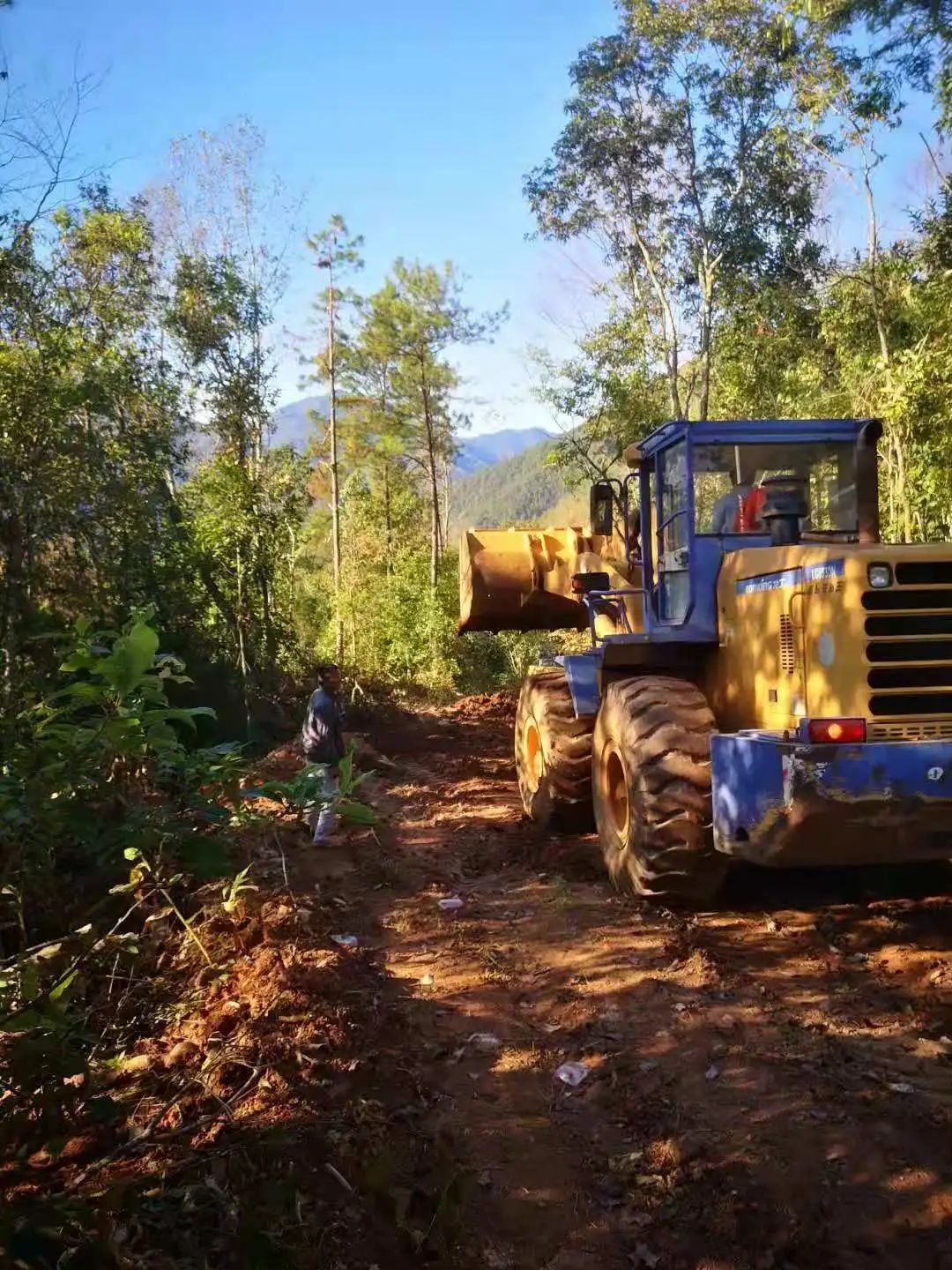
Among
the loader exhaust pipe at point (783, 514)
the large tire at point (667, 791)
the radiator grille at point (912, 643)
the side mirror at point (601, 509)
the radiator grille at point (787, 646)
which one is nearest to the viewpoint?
the radiator grille at point (912, 643)

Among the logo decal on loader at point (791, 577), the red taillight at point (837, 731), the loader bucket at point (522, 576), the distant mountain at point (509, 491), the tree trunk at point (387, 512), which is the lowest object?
the red taillight at point (837, 731)

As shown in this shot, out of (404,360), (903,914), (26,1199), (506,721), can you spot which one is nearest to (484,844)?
(903,914)

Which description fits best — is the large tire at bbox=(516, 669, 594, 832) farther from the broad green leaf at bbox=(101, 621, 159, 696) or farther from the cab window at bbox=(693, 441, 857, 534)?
the broad green leaf at bbox=(101, 621, 159, 696)

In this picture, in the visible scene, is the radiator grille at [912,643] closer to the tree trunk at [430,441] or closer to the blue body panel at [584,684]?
the blue body panel at [584,684]

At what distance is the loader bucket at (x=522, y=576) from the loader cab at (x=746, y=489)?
2.72m

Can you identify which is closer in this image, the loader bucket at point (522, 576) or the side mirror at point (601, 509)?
the side mirror at point (601, 509)

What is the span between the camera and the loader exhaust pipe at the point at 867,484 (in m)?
5.86

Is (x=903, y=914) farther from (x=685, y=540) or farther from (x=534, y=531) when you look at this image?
(x=534, y=531)

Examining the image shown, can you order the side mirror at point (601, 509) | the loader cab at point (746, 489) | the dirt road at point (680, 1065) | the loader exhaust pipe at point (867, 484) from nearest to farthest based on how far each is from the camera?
the dirt road at point (680, 1065) → the loader cab at point (746, 489) → the loader exhaust pipe at point (867, 484) → the side mirror at point (601, 509)

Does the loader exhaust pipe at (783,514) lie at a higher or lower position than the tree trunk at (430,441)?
lower

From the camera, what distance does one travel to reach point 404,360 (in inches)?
1025

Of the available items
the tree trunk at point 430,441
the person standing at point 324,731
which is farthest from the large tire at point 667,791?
the tree trunk at point 430,441

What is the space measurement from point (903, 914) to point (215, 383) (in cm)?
1429

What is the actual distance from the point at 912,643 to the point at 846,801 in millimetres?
838
